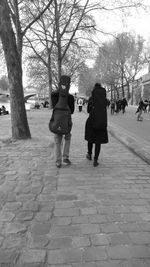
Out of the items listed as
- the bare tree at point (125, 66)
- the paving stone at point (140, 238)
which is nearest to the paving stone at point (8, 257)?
the paving stone at point (140, 238)

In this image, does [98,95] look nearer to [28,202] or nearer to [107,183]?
[107,183]

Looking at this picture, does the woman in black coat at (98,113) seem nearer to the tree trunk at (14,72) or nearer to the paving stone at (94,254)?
the paving stone at (94,254)

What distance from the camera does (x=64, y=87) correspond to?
5.20 m

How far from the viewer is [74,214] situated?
11.1 ft

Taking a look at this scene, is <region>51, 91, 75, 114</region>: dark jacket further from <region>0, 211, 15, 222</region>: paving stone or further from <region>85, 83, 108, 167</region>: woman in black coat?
<region>0, 211, 15, 222</region>: paving stone

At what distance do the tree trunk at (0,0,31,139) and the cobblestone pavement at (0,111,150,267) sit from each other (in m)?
2.51

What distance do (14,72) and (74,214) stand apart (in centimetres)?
576

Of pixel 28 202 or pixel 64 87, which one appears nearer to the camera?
pixel 28 202

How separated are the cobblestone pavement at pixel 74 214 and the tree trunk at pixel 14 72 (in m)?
2.51

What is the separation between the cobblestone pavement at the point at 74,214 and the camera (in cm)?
253

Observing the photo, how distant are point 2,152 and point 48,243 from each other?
4.54 meters

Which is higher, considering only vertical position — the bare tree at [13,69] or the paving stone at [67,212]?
the bare tree at [13,69]

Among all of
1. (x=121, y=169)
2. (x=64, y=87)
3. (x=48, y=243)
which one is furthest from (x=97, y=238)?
(x=64, y=87)

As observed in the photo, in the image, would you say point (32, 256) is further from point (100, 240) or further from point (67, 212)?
point (67, 212)
